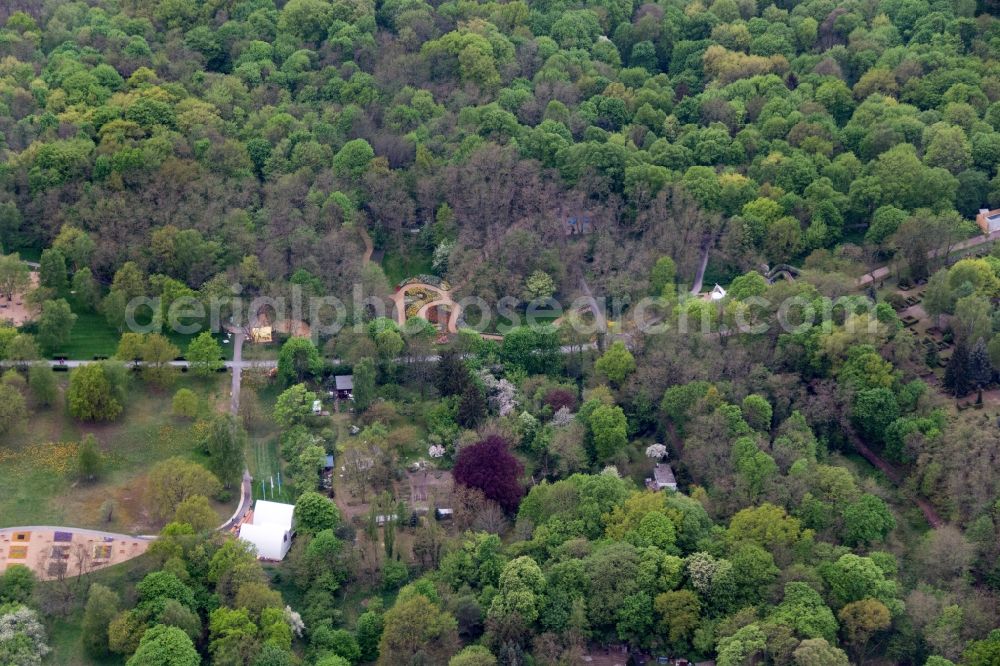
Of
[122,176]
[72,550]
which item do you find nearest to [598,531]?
[72,550]

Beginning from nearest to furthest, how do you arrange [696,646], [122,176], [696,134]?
[696,646], [122,176], [696,134]

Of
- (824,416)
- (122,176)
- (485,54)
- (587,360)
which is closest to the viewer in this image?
(824,416)

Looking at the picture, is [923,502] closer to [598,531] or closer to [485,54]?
[598,531]

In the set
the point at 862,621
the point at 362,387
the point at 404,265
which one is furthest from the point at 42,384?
the point at 862,621

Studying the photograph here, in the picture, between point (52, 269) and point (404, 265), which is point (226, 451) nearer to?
point (52, 269)

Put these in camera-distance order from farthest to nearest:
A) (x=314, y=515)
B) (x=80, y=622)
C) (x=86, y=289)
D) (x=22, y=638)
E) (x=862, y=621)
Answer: (x=86, y=289), (x=314, y=515), (x=80, y=622), (x=862, y=621), (x=22, y=638)

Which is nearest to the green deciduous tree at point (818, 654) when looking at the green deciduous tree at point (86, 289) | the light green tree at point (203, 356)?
the light green tree at point (203, 356)
